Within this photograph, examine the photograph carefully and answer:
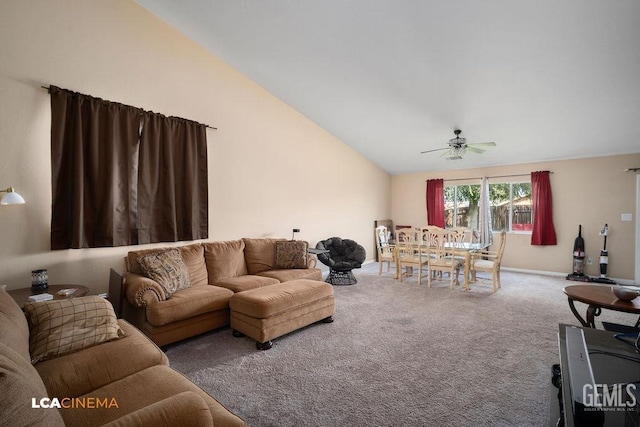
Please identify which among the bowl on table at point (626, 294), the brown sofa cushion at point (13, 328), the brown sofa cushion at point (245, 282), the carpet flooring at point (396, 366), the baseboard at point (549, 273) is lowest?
the carpet flooring at point (396, 366)

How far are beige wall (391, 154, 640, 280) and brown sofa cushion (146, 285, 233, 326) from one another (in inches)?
246

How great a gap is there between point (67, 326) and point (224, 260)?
202 centimetres

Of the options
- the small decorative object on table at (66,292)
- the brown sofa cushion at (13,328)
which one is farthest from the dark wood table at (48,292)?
the brown sofa cushion at (13,328)

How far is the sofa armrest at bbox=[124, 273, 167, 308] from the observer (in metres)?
2.65

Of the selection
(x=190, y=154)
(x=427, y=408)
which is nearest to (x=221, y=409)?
(x=427, y=408)

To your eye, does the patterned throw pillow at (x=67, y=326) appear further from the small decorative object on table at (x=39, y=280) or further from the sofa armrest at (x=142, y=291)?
the small decorative object on table at (x=39, y=280)

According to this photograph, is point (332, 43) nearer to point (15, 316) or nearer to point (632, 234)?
point (15, 316)

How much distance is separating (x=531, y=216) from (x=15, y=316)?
7797 mm

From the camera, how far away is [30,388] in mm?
825

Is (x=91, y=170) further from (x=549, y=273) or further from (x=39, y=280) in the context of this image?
(x=549, y=273)

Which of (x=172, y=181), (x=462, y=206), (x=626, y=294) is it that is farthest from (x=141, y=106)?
(x=462, y=206)

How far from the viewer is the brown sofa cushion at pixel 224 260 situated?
3705mm

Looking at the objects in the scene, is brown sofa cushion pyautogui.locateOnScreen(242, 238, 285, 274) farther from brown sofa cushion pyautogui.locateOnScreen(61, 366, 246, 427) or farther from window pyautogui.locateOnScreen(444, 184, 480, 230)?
window pyautogui.locateOnScreen(444, 184, 480, 230)

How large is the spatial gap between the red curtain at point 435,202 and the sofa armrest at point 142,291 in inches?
250
